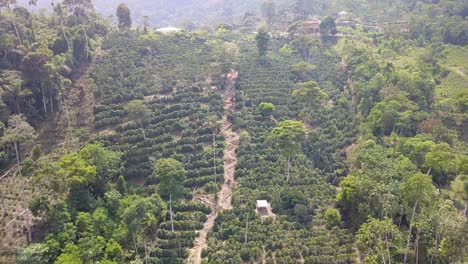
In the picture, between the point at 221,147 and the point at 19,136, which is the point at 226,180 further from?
the point at 19,136

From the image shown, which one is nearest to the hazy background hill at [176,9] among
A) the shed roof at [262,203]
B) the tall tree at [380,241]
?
the shed roof at [262,203]

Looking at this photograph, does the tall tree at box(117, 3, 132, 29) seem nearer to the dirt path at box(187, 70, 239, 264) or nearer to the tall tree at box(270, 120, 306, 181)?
the dirt path at box(187, 70, 239, 264)

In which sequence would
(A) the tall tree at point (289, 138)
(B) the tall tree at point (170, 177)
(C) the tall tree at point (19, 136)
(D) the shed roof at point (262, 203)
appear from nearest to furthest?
(B) the tall tree at point (170, 177) < (C) the tall tree at point (19, 136) < (D) the shed roof at point (262, 203) < (A) the tall tree at point (289, 138)

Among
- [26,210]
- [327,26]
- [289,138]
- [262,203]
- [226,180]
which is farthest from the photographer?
[327,26]

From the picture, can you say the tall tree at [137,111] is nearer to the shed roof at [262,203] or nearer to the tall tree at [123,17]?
the shed roof at [262,203]

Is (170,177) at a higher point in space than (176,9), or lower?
lower

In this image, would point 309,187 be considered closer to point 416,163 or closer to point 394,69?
point 416,163

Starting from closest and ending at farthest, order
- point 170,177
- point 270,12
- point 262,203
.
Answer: point 170,177, point 262,203, point 270,12

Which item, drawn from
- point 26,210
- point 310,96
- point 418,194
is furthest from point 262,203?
point 26,210
